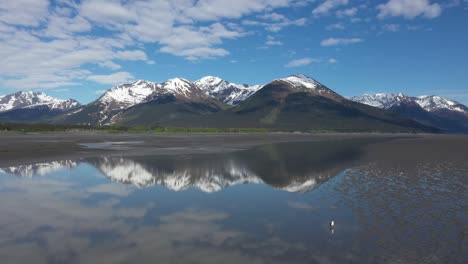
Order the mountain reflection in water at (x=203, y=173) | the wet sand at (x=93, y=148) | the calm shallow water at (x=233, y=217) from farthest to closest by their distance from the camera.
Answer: the wet sand at (x=93, y=148) → the mountain reflection in water at (x=203, y=173) → the calm shallow water at (x=233, y=217)

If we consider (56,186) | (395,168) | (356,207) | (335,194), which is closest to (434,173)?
(395,168)

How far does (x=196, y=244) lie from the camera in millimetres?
18406

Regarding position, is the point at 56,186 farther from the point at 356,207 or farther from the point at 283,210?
the point at 356,207

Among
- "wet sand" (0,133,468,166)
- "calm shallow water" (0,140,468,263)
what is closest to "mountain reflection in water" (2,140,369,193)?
"calm shallow water" (0,140,468,263)

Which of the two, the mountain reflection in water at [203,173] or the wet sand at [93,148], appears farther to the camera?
the wet sand at [93,148]

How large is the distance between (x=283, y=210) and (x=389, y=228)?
25.0 ft

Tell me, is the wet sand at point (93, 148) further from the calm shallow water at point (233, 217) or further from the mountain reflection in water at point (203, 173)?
the calm shallow water at point (233, 217)

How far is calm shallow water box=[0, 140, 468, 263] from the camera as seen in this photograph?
17.0 metres

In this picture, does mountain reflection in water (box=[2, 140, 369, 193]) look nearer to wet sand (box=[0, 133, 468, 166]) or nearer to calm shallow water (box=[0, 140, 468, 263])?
calm shallow water (box=[0, 140, 468, 263])

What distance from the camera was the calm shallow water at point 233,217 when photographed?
671 inches

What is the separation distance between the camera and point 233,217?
24.0 m

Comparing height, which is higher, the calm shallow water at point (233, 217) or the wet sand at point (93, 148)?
the wet sand at point (93, 148)

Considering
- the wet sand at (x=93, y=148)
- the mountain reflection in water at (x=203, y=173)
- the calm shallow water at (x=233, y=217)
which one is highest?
the wet sand at (x=93, y=148)

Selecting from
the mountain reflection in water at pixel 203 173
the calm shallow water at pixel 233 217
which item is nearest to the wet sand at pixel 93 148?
the mountain reflection in water at pixel 203 173
